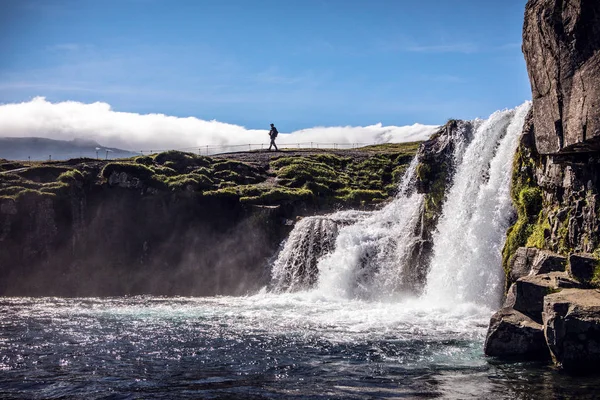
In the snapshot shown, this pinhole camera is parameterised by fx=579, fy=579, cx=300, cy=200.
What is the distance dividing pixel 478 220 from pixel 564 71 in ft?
37.8

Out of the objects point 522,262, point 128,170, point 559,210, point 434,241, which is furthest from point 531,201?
point 128,170

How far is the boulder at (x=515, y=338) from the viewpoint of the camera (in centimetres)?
1933

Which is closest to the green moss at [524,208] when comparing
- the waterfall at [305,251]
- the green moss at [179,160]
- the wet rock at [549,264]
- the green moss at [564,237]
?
the green moss at [564,237]

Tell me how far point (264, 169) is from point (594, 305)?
2102 inches

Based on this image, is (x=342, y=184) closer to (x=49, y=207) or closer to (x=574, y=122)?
(x=49, y=207)

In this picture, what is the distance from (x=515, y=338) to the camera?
19.7 metres

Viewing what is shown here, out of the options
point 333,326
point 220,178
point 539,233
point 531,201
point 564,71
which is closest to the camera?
point 564,71

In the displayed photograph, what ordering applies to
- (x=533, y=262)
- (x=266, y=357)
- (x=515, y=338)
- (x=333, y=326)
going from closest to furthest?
(x=515, y=338)
(x=266, y=357)
(x=533, y=262)
(x=333, y=326)

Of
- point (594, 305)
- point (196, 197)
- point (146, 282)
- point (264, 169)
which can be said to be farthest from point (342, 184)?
point (594, 305)

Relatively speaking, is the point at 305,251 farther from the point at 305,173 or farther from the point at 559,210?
the point at 559,210

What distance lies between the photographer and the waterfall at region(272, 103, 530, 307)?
3206 cm

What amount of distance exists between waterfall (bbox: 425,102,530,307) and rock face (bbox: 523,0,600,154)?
7.26m

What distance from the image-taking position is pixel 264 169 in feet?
226

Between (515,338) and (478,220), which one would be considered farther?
(478,220)
